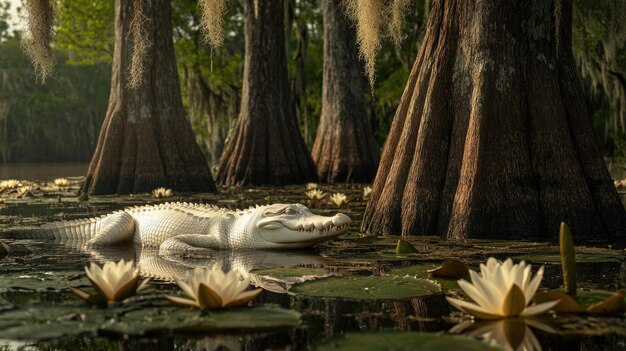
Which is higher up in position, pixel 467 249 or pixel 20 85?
pixel 20 85

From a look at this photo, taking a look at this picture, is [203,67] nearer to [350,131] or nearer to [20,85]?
[350,131]

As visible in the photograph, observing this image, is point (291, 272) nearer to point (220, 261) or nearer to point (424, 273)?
point (424, 273)

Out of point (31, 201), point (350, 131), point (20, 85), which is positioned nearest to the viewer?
point (31, 201)

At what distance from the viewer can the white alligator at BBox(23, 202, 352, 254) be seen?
667 cm

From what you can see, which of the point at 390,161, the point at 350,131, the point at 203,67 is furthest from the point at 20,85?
the point at 390,161

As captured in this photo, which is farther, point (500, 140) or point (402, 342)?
point (500, 140)

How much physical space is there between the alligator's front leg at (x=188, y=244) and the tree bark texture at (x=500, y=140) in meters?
1.66

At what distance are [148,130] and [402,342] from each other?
1168 cm

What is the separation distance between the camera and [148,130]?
14.1 metres

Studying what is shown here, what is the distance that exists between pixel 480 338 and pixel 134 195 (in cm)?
1092

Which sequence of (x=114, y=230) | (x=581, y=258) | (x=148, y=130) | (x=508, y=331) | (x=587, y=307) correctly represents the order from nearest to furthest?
(x=508, y=331), (x=587, y=307), (x=581, y=258), (x=114, y=230), (x=148, y=130)

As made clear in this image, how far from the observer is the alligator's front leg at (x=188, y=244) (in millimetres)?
6750

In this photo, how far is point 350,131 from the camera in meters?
19.4

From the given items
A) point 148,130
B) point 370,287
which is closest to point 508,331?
point 370,287
